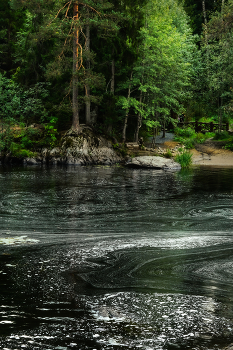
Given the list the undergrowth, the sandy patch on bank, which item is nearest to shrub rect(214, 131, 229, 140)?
the undergrowth

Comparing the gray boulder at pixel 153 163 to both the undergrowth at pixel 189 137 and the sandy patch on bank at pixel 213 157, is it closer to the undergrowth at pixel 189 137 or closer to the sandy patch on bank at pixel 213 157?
the sandy patch on bank at pixel 213 157

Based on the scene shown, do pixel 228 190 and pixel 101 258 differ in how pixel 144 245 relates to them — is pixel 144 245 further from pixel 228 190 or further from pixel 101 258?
pixel 228 190

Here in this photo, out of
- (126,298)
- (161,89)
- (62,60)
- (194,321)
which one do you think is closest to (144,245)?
(126,298)

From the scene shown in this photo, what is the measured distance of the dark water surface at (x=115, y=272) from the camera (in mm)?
4699

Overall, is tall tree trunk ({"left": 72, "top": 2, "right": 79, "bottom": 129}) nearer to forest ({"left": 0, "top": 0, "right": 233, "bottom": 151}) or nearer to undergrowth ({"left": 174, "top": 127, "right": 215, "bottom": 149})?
forest ({"left": 0, "top": 0, "right": 233, "bottom": 151})

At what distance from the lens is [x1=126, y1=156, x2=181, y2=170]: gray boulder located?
27.6 metres

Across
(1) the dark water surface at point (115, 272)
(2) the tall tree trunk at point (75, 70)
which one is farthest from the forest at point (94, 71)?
(1) the dark water surface at point (115, 272)

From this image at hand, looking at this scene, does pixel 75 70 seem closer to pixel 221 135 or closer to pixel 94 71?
pixel 94 71

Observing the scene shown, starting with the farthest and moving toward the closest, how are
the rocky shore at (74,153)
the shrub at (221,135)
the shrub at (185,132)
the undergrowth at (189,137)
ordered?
1. the shrub at (185,132)
2. the shrub at (221,135)
3. the undergrowth at (189,137)
4. the rocky shore at (74,153)

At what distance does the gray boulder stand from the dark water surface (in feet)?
40.6

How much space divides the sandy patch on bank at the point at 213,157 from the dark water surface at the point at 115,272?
16.3 m

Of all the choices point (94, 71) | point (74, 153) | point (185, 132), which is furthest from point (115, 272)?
point (185, 132)

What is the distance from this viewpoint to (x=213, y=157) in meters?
32.2

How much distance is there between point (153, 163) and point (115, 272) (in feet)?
68.9
